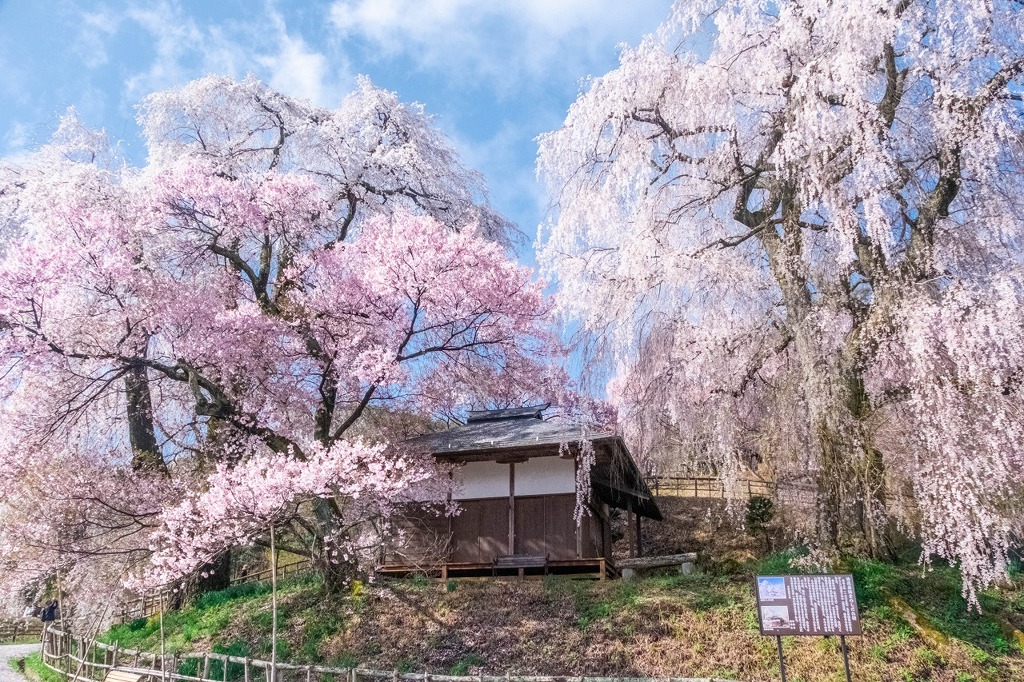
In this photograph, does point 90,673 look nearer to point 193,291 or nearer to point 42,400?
point 42,400

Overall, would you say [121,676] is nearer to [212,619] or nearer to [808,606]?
[212,619]

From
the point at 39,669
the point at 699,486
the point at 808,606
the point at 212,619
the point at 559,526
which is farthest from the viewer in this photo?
the point at 699,486

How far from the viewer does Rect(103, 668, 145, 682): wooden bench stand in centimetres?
1109

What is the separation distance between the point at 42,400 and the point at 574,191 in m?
9.76

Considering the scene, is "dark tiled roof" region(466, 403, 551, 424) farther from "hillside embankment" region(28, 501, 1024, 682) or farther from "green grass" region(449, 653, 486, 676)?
"green grass" region(449, 653, 486, 676)

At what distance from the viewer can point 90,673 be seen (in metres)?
12.5

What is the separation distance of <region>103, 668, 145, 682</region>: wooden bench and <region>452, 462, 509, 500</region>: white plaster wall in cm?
575

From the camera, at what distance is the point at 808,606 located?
7867mm

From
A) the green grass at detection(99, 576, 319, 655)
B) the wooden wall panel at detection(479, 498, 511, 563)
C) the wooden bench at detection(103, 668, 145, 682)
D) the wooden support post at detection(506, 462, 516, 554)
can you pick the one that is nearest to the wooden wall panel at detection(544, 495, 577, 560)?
the wooden support post at detection(506, 462, 516, 554)

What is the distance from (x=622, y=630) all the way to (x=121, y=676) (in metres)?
7.68

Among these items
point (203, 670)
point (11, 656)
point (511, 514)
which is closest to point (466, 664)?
point (511, 514)

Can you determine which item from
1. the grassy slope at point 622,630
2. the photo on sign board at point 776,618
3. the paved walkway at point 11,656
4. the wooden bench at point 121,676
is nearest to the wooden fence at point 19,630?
the paved walkway at point 11,656

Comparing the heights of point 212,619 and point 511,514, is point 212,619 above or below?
below

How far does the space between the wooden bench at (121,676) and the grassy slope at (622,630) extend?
1047 millimetres
